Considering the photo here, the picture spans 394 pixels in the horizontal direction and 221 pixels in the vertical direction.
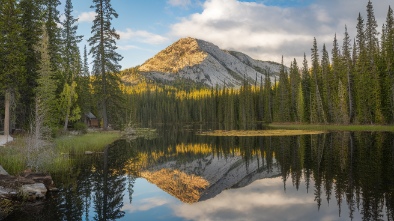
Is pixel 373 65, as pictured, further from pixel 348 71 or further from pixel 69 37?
pixel 69 37

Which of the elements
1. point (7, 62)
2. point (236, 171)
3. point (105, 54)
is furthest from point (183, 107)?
point (236, 171)

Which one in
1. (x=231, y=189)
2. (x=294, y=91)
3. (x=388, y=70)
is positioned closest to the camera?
(x=231, y=189)

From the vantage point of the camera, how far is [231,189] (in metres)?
17.7

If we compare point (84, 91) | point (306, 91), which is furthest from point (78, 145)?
point (306, 91)

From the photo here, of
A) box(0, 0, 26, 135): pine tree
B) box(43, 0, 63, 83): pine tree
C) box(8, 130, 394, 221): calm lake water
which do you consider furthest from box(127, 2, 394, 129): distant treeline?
box(8, 130, 394, 221): calm lake water

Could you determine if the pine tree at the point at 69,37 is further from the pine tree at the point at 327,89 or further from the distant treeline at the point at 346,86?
the pine tree at the point at 327,89

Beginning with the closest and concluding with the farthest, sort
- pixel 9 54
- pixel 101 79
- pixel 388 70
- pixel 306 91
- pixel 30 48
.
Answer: pixel 9 54
pixel 30 48
pixel 101 79
pixel 388 70
pixel 306 91

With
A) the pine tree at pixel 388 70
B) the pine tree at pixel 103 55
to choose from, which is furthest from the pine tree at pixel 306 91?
the pine tree at pixel 103 55

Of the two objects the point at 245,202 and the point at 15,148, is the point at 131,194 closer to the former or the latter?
the point at 245,202

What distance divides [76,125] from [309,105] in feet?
198

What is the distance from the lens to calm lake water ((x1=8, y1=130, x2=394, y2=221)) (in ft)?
41.4

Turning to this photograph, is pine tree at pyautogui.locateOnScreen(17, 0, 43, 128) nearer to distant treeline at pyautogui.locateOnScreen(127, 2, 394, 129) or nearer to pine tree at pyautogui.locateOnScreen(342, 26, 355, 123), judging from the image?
distant treeline at pyautogui.locateOnScreen(127, 2, 394, 129)

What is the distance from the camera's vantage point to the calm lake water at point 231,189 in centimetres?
1262

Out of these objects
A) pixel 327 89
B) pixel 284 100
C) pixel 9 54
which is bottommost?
pixel 284 100
